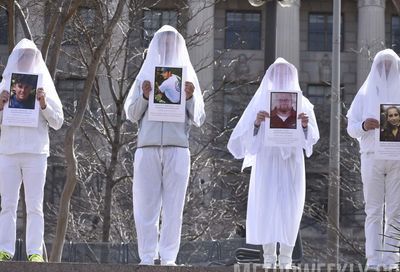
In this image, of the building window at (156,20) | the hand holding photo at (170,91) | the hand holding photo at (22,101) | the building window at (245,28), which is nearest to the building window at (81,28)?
the building window at (156,20)

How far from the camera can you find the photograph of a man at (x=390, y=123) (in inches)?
477

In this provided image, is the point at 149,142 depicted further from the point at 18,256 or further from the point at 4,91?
the point at 18,256

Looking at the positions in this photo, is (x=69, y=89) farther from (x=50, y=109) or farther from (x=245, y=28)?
(x=50, y=109)

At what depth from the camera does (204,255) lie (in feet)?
72.3

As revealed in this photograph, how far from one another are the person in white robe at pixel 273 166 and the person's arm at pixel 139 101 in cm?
147

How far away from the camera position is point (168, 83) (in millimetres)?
11734

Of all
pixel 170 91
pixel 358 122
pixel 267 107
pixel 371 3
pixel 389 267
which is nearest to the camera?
pixel 389 267

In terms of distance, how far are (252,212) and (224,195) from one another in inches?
889

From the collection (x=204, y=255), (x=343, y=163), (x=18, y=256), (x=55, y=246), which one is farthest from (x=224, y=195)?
(x=55, y=246)

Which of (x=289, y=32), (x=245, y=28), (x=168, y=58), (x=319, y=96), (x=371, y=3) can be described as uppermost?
(x=371, y=3)

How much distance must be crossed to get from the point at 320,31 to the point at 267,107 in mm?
35625

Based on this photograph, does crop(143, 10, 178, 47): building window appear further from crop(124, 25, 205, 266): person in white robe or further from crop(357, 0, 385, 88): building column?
crop(124, 25, 205, 266): person in white robe

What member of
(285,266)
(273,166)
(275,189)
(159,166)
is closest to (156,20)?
(273,166)

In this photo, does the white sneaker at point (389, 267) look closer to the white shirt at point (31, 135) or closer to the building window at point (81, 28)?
the white shirt at point (31, 135)
